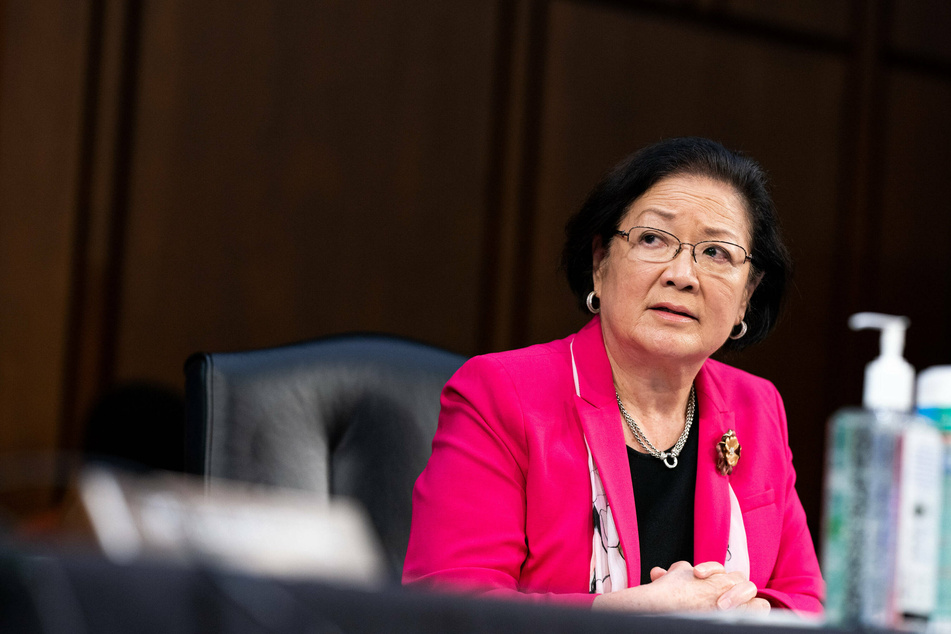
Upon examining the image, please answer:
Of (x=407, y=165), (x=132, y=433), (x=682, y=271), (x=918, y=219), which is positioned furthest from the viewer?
(x=918, y=219)

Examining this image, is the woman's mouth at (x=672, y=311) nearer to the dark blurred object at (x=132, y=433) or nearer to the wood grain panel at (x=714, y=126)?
the dark blurred object at (x=132, y=433)

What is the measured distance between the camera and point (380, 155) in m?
2.95

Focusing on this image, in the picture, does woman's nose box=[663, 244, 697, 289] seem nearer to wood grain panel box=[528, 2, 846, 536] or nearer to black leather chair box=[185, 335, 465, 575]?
black leather chair box=[185, 335, 465, 575]

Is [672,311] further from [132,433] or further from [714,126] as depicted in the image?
[714,126]

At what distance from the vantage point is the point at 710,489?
61.9 inches

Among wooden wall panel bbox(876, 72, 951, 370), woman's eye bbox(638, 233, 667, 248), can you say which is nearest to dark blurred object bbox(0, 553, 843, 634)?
woman's eye bbox(638, 233, 667, 248)

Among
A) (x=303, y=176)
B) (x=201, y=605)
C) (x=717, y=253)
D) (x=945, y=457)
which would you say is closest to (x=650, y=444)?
(x=717, y=253)

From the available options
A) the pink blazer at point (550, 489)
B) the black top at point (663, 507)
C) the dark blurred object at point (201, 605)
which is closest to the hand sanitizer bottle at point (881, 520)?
the dark blurred object at point (201, 605)

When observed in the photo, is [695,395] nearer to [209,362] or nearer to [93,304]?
[209,362]

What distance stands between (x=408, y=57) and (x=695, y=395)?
5.34 feet

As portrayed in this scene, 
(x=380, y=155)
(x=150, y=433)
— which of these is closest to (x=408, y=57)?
(x=380, y=155)

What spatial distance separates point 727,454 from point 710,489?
7 cm

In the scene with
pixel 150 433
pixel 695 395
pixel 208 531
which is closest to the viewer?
pixel 208 531

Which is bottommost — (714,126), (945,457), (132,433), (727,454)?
(132,433)
